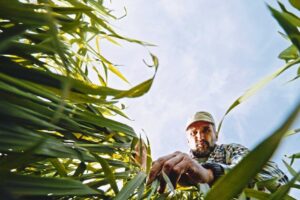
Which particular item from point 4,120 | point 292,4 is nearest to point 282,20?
point 292,4

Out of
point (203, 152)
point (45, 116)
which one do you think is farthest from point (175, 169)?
point (203, 152)

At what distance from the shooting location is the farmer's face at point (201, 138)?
1763mm

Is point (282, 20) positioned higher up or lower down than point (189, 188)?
higher up

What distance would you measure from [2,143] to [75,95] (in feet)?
0.34

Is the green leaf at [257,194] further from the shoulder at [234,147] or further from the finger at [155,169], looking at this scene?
the shoulder at [234,147]

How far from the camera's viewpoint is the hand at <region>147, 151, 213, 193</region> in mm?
530

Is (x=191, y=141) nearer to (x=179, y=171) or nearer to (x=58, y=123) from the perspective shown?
(x=179, y=171)

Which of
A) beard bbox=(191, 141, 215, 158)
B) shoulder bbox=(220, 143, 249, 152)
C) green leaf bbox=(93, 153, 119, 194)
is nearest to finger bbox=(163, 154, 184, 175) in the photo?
green leaf bbox=(93, 153, 119, 194)

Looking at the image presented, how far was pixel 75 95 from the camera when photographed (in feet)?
1.28

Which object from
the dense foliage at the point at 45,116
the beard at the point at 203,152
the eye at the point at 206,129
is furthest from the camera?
the eye at the point at 206,129

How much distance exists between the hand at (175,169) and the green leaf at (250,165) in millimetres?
323

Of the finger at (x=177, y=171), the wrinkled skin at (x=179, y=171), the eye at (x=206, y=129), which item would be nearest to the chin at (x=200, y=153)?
the eye at (x=206, y=129)

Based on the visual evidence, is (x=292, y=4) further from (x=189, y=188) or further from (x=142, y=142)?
(x=189, y=188)

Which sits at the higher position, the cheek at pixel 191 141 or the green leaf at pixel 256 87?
the green leaf at pixel 256 87
